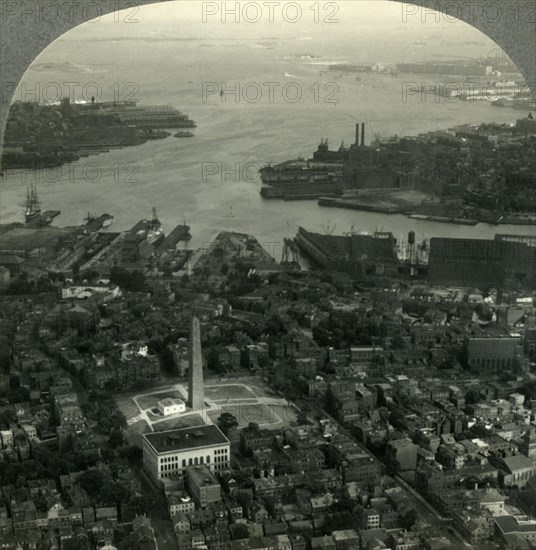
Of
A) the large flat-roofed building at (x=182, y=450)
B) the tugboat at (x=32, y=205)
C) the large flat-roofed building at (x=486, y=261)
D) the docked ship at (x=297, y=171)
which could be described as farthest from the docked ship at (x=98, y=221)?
the large flat-roofed building at (x=486, y=261)

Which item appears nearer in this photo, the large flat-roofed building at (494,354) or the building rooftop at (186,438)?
the building rooftop at (186,438)

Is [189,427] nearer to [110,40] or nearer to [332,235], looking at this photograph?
[332,235]

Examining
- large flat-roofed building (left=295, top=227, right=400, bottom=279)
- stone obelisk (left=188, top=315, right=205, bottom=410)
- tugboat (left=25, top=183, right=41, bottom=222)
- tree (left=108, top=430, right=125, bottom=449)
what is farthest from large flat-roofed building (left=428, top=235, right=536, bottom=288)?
tugboat (left=25, top=183, right=41, bottom=222)

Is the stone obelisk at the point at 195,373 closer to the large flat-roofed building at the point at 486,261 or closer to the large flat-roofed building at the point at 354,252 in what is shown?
the large flat-roofed building at the point at 354,252

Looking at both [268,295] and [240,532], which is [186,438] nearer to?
[240,532]

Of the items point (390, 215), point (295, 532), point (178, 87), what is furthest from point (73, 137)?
point (295, 532)

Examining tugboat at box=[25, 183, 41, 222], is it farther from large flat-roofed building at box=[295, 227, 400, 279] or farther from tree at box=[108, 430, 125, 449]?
large flat-roofed building at box=[295, 227, 400, 279]

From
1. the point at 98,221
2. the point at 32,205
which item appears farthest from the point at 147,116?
the point at 32,205

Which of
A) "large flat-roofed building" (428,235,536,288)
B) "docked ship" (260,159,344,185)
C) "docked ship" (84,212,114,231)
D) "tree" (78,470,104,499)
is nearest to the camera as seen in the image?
"tree" (78,470,104,499)
